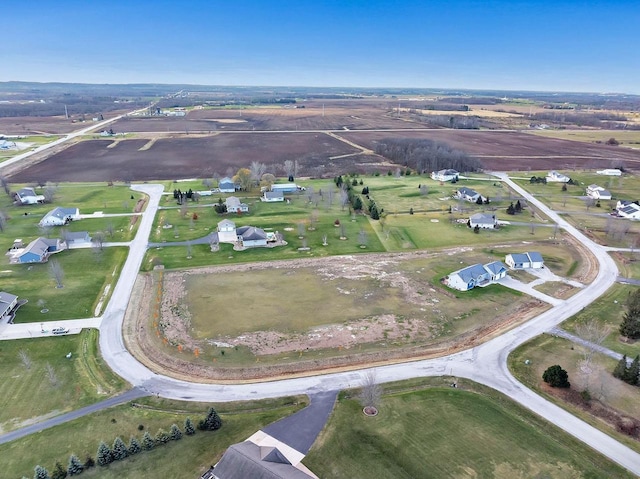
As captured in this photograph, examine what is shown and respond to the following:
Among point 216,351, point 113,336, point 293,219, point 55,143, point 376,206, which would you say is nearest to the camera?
point 216,351

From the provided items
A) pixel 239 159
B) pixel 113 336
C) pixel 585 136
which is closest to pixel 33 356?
pixel 113 336

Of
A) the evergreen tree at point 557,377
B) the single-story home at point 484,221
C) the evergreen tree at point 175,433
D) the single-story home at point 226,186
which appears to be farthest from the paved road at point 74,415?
the single-story home at point 226,186

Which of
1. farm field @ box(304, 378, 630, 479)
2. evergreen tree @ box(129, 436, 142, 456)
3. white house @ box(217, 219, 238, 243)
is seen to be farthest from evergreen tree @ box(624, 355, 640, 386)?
white house @ box(217, 219, 238, 243)

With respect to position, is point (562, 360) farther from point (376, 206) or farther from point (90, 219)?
point (90, 219)

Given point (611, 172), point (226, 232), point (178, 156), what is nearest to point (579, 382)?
point (226, 232)

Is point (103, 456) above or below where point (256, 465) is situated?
below

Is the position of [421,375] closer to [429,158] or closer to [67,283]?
[67,283]
